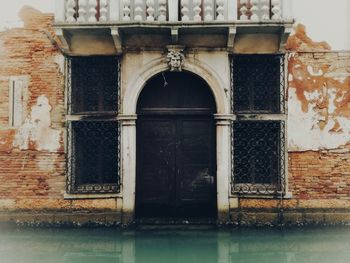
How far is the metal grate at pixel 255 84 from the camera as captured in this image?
7.67 m

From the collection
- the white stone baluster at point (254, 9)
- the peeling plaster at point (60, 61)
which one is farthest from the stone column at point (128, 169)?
the white stone baluster at point (254, 9)

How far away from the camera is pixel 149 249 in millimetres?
6191

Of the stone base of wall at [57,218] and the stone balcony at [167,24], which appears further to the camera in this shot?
the stone base of wall at [57,218]

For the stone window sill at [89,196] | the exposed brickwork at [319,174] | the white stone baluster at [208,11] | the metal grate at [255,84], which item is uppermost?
the white stone baluster at [208,11]

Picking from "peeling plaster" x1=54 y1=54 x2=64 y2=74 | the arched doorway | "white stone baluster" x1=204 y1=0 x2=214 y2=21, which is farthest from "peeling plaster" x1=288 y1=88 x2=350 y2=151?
"peeling plaster" x1=54 y1=54 x2=64 y2=74

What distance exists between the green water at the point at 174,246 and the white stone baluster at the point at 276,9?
12.2ft

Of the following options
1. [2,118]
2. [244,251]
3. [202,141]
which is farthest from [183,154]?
[2,118]

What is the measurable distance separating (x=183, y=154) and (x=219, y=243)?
6.34ft

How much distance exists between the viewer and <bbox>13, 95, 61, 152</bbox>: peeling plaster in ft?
25.1

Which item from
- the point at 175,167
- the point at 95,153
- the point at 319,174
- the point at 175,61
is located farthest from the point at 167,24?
the point at 319,174

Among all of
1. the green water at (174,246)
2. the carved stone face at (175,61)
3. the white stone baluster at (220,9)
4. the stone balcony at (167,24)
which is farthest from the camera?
the carved stone face at (175,61)

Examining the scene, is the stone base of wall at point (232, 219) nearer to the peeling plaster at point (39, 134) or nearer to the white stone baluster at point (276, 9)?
the peeling plaster at point (39, 134)

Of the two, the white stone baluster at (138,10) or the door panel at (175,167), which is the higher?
the white stone baluster at (138,10)

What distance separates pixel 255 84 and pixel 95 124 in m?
3.07
